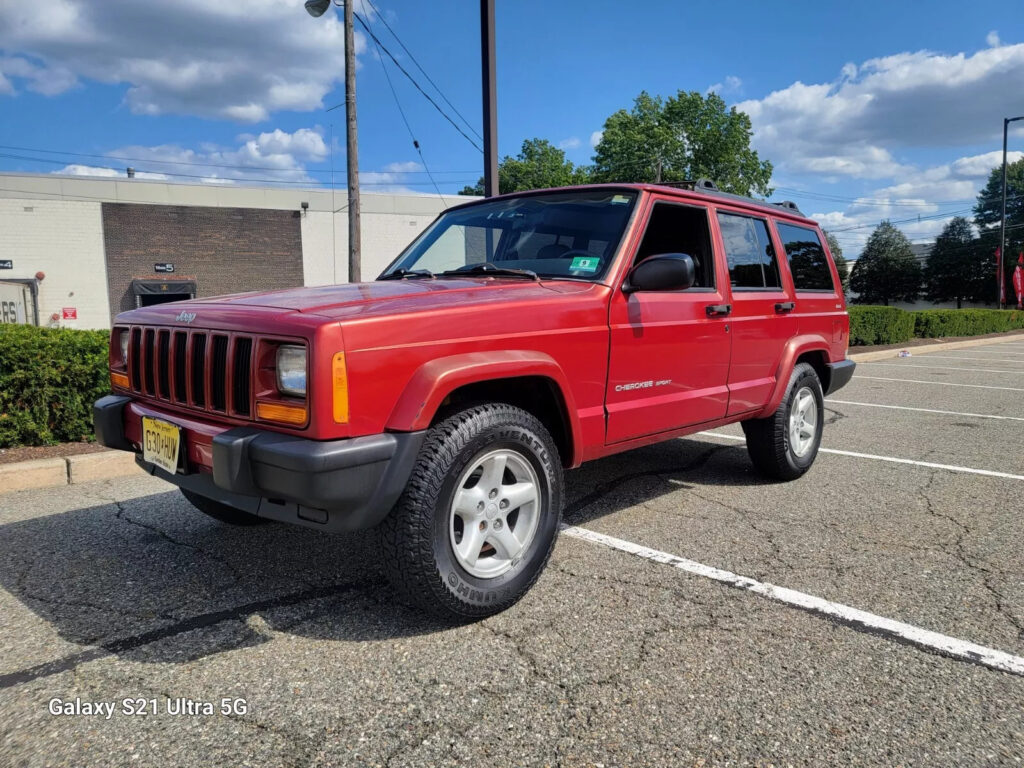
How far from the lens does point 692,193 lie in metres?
4.14

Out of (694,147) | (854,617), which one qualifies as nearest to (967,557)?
(854,617)

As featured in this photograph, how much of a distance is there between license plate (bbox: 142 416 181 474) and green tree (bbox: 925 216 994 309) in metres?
71.1

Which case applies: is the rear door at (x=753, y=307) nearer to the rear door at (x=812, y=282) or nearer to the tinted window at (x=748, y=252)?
the tinted window at (x=748, y=252)

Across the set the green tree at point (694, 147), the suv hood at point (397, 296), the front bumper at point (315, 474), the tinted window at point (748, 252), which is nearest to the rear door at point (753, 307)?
the tinted window at point (748, 252)

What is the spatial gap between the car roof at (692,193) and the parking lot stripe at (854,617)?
1.93 meters

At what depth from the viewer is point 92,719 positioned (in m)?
2.19

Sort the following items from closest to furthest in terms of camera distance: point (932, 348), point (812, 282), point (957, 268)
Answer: point (812, 282) < point (932, 348) < point (957, 268)

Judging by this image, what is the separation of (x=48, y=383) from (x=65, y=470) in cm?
92

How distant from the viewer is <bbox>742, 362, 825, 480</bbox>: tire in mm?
4789

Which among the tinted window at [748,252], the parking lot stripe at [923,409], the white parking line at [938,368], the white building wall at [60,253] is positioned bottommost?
the white parking line at [938,368]

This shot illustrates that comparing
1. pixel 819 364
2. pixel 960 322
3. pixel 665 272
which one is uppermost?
pixel 665 272

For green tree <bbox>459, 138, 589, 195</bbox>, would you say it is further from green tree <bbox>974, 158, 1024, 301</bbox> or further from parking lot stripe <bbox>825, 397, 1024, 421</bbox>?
parking lot stripe <bbox>825, 397, 1024, 421</bbox>

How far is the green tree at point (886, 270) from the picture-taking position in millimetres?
64875

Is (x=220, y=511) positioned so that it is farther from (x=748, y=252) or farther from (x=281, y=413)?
(x=748, y=252)
